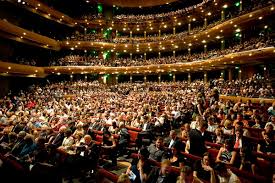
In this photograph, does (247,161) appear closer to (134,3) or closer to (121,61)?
(121,61)

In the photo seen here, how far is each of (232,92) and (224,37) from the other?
40.0 feet

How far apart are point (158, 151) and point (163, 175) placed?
1358 millimetres

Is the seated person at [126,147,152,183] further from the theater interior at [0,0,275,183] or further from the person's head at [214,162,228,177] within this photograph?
the person's head at [214,162,228,177]

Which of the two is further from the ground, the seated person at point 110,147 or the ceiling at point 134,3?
the ceiling at point 134,3

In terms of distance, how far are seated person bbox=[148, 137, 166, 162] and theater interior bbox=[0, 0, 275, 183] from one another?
0.03 meters

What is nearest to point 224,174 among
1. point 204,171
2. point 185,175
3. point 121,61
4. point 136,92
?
point 204,171

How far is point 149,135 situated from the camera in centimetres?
789

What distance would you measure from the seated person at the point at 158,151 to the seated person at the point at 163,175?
0.96 metres

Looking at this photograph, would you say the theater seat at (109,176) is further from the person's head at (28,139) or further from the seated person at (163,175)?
the person's head at (28,139)

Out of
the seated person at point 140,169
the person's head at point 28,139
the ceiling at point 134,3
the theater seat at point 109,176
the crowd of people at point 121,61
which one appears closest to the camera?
the theater seat at point 109,176

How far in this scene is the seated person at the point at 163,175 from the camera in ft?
14.0

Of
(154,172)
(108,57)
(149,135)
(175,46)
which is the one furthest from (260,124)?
(108,57)

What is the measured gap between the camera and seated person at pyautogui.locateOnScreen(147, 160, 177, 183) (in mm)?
4277

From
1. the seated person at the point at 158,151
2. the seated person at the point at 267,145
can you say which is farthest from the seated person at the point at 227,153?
the seated person at the point at 158,151
